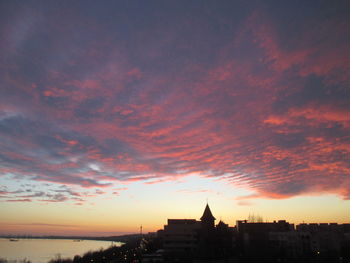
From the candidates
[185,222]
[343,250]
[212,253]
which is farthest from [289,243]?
[185,222]

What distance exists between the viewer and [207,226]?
106812mm

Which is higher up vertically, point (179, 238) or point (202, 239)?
point (202, 239)

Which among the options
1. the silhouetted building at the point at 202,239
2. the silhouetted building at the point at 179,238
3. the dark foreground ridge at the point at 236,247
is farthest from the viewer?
the silhouetted building at the point at 179,238

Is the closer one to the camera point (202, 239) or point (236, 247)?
point (202, 239)

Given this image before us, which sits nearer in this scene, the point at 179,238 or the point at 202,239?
the point at 202,239

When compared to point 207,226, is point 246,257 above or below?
below

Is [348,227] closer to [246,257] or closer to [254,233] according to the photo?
[254,233]

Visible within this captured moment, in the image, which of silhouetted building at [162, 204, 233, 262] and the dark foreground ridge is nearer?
the dark foreground ridge

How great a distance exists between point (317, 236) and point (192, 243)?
149ft

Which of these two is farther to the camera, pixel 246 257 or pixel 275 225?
pixel 275 225

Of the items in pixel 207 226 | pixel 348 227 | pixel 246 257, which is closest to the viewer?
pixel 246 257

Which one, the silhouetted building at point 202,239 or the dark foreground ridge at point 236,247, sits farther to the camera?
the silhouetted building at point 202,239

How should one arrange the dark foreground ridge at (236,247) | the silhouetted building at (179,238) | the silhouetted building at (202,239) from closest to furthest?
the dark foreground ridge at (236,247) < the silhouetted building at (202,239) < the silhouetted building at (179,238)

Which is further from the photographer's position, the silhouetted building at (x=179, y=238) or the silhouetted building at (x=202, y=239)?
the silhouetted building at (x=179, y=238)
